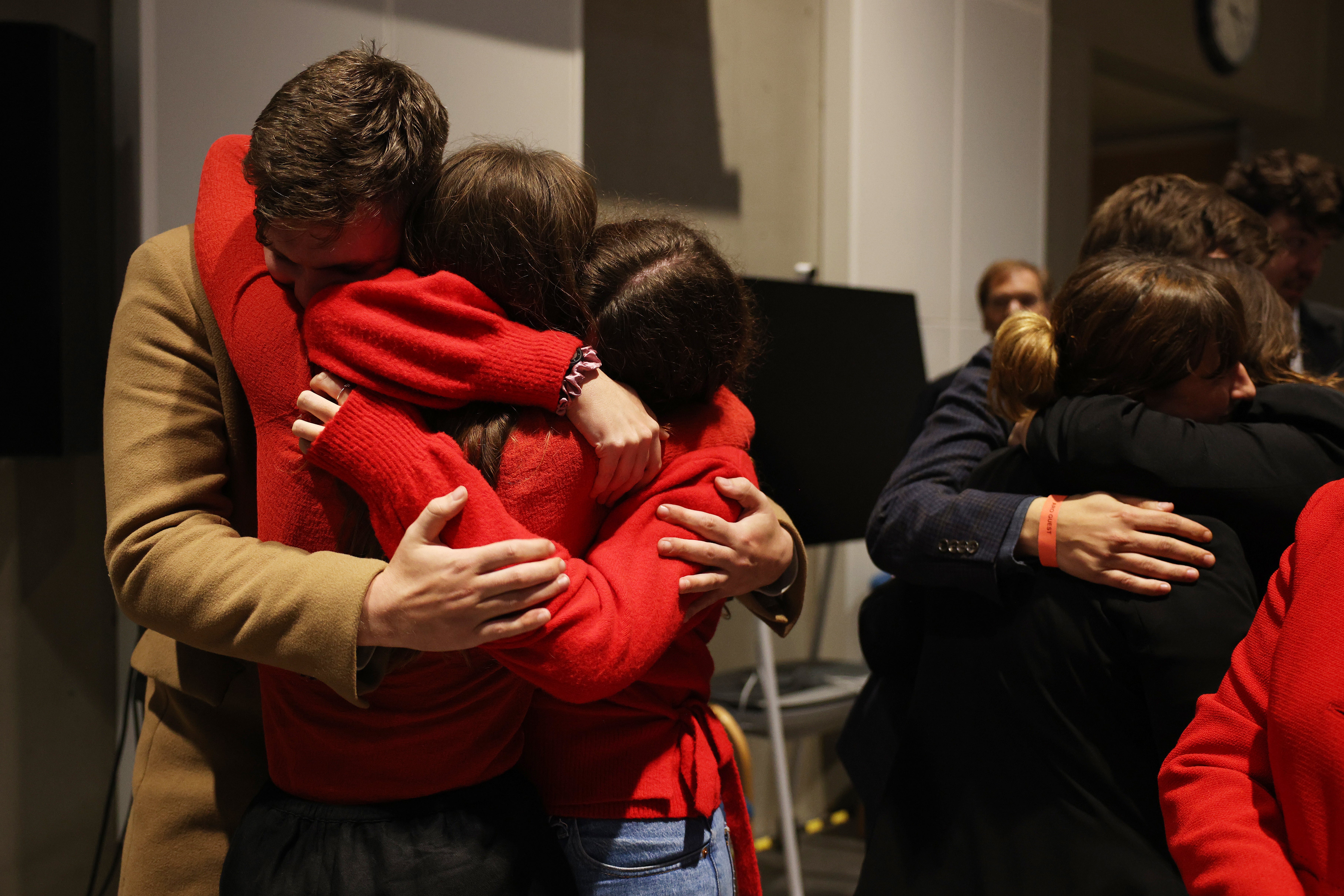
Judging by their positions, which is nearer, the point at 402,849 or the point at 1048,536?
the point at 402,849

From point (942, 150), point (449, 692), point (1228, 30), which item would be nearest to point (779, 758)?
point (449, 692)

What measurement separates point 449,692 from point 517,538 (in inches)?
8.4

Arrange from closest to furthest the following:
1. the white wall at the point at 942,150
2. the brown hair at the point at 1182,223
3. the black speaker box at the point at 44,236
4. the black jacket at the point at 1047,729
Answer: the black jacket at the point at 1047,729 < the brown hair at the point at 1182,223 < the black speaker box at the point at 44,236 < the white wall at the point at 942,150

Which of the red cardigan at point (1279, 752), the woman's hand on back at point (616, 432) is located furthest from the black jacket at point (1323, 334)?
the woman's hand on back at point (616, 432)

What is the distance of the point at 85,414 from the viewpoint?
180 cm

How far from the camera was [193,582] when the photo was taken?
0.97 m

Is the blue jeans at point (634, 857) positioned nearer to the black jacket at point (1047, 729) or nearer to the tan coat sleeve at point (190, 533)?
the tan coat sleeve at point (190, 533)

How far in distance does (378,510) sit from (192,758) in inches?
17.6

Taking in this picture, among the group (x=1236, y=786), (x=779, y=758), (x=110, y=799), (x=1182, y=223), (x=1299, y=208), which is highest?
(x=1299, y=208)

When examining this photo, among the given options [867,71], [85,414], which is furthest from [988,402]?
[867,71]

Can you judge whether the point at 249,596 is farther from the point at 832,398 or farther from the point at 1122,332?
the point at 832,398

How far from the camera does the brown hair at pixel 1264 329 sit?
136 cm

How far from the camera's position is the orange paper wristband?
1276 millimetres

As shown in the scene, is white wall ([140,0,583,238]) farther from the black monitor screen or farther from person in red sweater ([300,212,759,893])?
person in red sweater ([300,212,759,893])
